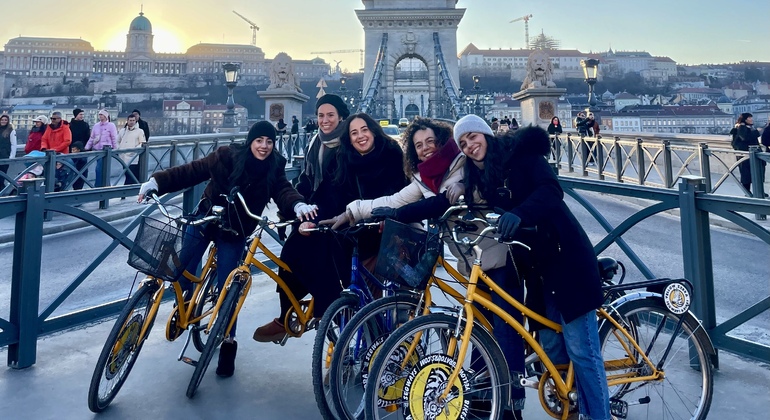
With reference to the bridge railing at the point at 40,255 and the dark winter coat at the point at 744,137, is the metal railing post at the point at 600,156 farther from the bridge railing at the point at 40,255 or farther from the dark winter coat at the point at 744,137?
the bridge railing at the point at 40,255

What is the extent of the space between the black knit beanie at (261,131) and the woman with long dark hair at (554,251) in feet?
4.52

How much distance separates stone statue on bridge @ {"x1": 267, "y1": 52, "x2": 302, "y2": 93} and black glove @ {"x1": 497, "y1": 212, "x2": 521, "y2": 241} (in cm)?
1858

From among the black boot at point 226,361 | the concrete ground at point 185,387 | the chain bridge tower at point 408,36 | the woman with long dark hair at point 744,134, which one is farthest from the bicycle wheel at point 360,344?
the chain bridge tower at point 408,36

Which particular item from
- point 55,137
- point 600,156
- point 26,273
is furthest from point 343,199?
point 600,156

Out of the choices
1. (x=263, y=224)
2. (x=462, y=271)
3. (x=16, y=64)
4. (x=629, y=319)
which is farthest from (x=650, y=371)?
(x=16, y=64)

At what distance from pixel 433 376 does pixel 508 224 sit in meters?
0.68

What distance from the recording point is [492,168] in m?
2.42

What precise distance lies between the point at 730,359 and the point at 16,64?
133815 mm

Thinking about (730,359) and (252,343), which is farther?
(252,343)

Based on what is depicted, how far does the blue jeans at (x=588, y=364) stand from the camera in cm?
215

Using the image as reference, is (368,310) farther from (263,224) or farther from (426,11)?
(426,11)

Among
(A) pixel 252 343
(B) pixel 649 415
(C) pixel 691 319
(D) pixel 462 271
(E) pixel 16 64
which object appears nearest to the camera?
(C) pixel 691 319

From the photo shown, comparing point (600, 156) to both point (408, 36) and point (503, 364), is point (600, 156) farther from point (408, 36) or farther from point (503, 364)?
point (408, 36)

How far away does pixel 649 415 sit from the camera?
253 cm
